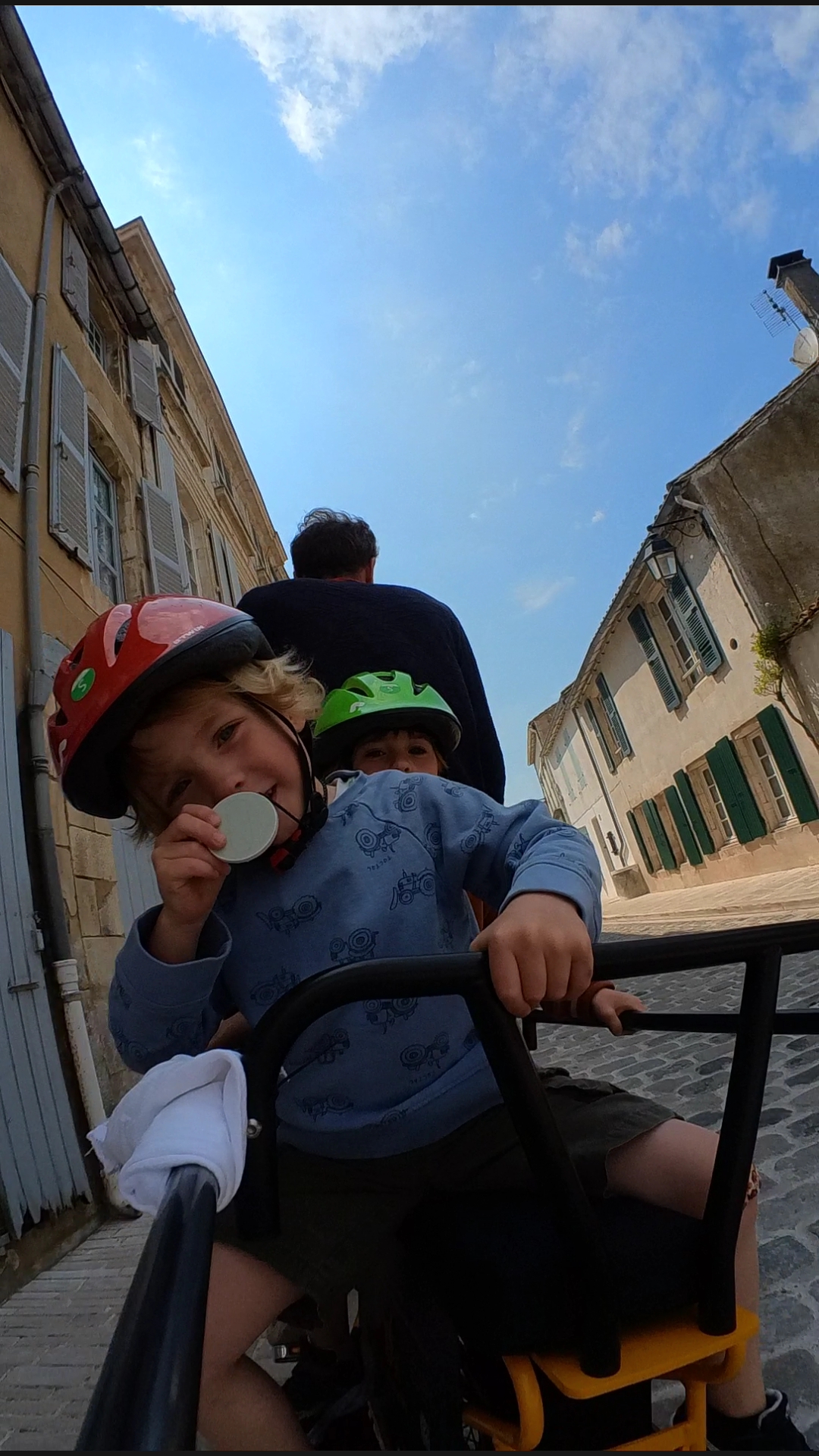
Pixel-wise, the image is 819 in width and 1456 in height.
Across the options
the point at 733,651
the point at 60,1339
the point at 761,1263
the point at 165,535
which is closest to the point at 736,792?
the point at 733,651

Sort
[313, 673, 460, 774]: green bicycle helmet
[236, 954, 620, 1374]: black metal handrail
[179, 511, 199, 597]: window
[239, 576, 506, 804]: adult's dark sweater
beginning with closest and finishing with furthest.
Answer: [236, 954, 620, 1374]: black metal handrail → [313, 673, 460, 774]: green bicycle helmet → [239, 576, 506, 804]: adult's dark sweater → [179, 511, 199, 597]: window

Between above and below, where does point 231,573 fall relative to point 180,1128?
above

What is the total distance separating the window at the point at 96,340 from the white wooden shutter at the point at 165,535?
1125 millimetres

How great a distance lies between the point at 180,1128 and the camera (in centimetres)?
58

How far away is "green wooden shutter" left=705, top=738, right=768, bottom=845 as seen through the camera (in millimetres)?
16484

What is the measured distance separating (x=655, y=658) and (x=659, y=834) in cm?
557

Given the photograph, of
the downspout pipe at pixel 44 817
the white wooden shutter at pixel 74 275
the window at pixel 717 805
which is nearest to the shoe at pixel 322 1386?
the downspout pipe at pixel 44 817

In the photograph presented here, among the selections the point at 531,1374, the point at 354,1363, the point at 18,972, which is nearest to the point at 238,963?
the point at 531,1374

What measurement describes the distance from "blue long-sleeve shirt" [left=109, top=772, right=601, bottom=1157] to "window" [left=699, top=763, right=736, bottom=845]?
17.9 m

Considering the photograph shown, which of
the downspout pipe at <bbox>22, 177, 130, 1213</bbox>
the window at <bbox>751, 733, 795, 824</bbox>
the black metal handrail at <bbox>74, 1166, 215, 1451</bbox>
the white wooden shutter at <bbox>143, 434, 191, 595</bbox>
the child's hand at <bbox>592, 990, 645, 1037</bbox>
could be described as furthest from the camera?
the window at <bbox>751, 733, 795, 824</bbox>

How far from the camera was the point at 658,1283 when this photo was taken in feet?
2.72

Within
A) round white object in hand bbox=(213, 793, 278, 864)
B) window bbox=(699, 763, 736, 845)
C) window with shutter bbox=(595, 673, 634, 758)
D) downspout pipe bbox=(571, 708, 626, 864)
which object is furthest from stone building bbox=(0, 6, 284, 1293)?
downspout pipe bbox=(571, 708, 626, 864)

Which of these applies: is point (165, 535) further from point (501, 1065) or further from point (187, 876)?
point (501, 1065)

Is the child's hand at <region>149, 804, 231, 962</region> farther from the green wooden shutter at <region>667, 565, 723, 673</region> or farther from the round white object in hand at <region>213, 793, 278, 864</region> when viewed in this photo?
the green wooden shutter at <region>667, 565, 723, 673</region>
